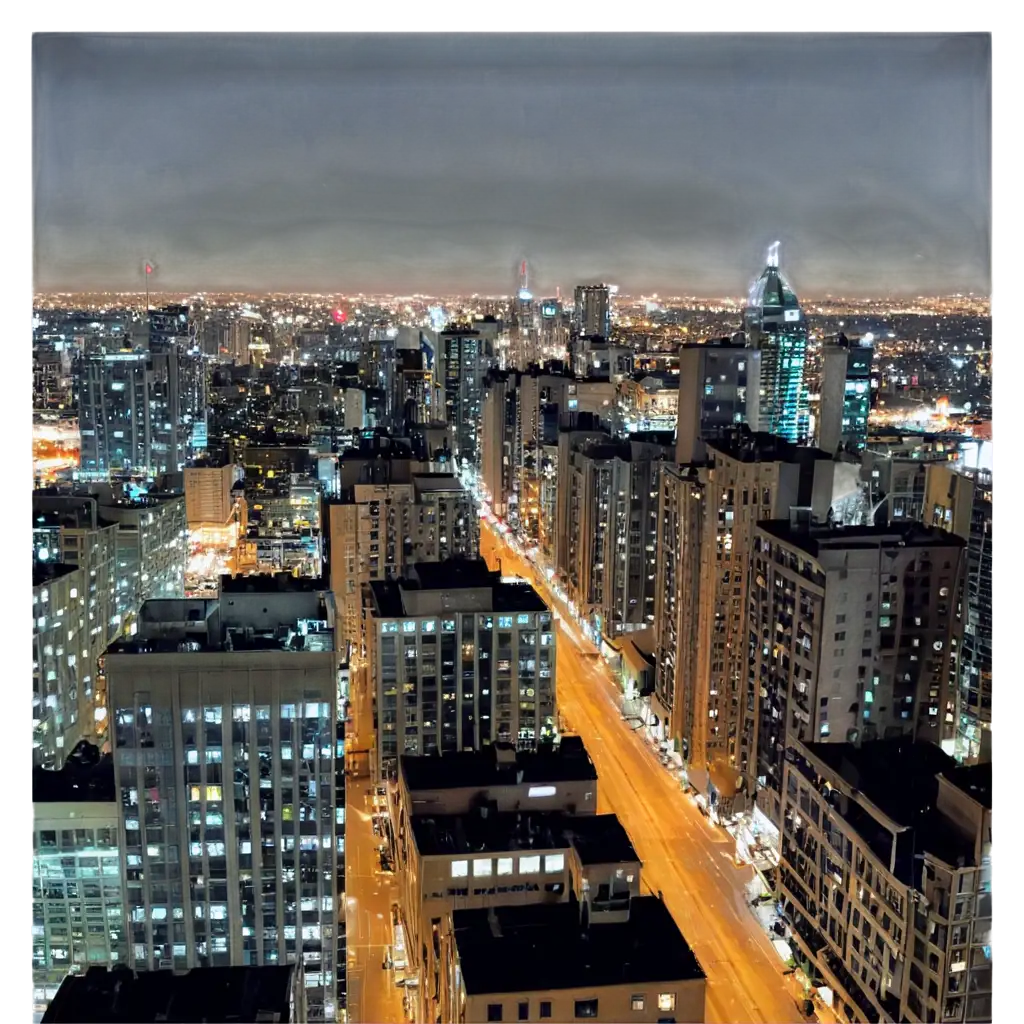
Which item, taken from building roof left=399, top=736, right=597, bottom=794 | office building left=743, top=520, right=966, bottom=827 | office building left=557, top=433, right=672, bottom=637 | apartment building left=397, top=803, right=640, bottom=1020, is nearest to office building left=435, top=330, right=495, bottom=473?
office building left=557, top=433, right=672, bottom=637

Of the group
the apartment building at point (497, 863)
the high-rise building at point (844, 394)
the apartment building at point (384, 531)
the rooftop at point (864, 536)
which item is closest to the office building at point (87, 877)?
the apartment building at point (497, 863)

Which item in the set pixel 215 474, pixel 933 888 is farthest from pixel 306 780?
pixel 215 474

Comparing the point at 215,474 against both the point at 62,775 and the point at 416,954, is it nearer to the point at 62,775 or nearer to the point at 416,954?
the point at 416,954

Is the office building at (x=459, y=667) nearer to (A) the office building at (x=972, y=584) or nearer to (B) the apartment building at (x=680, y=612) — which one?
(B) the apartment building at (x=680, y=612)

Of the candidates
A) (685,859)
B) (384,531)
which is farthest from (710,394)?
(685,859)

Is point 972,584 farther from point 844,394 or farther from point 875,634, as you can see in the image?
point 875,634

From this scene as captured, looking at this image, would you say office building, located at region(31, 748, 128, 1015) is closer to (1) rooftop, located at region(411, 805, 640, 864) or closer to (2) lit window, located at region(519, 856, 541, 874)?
(1) rooftop, located at region(411, 805, 640, 864)
